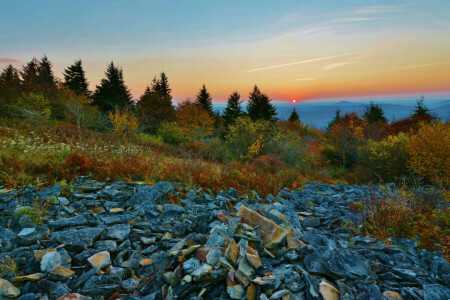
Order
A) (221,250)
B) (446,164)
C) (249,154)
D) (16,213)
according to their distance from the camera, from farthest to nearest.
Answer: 1. (249,154)
2. (446,164)
3. (16,213)
4. (221,250)

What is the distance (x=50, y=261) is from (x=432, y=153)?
45.9 ft

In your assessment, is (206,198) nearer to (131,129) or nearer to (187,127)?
(131,129)

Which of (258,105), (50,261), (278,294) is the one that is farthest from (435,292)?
(258,105)

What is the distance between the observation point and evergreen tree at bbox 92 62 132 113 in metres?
35.6

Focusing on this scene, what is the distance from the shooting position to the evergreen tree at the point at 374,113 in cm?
3297

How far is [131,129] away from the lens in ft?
66.5

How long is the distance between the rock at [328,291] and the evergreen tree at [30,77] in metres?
31.8

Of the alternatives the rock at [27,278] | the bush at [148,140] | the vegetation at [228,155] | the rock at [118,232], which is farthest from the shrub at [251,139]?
the rock at [27,278]

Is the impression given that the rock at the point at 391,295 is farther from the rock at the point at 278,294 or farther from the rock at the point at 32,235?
the rock at the point at 32,235

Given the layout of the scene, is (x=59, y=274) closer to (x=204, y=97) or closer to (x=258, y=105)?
(x=258, y=105)

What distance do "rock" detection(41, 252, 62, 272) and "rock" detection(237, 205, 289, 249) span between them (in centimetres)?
216

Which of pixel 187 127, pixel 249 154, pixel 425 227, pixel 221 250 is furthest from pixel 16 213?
pixel 187 127

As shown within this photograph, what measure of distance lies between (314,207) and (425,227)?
65.3 inches

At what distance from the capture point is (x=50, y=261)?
104 inches
